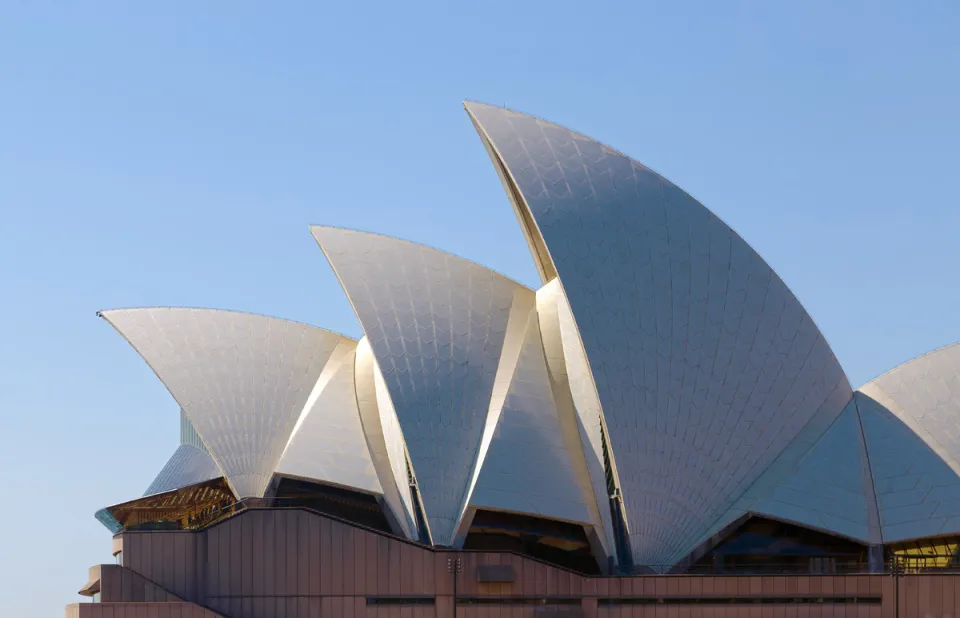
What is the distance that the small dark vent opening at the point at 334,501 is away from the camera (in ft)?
185

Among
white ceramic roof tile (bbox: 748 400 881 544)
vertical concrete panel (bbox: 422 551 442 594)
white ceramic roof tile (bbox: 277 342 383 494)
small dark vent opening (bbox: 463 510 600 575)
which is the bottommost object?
vertical concrete panel (bbox: 422 551 442 594)

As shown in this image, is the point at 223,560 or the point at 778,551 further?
the point at 778,551

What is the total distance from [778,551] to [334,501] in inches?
613

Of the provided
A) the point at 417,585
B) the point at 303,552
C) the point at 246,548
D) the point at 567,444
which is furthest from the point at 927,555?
the point at 246,548

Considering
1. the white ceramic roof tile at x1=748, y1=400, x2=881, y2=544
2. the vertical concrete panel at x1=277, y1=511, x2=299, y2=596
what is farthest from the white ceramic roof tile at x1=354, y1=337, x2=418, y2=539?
the white ceramic roof tile at x1=748, y1=400, x2=881, y2=544

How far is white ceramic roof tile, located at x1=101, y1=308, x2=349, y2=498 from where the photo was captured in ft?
187

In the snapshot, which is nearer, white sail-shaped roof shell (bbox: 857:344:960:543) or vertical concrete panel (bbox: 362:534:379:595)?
vertical concrete panel (bbox: 362:534:379:595)

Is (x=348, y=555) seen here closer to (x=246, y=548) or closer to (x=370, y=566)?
(x=370, y=566)

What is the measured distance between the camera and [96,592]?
54375 millimetres

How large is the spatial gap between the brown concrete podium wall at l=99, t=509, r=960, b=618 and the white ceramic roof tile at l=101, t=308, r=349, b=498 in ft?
12.2

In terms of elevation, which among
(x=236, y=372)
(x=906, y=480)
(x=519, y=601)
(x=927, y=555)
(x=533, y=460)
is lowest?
Result: (x=519, y=601)

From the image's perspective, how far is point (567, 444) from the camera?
55.2m

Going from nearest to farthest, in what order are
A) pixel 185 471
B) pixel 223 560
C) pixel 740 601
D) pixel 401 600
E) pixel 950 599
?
1. pixel 950 599
2. pixel 401 600
3. pixel 740 601
4. pixel 223 560
5. pixel 185 471

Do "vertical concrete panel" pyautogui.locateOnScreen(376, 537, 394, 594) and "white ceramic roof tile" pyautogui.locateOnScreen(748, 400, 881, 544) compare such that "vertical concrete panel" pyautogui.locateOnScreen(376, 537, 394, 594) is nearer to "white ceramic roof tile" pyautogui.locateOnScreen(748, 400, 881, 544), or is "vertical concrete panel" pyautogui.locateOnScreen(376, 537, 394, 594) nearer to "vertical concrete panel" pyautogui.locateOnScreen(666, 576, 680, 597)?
"vertical concrete panel" pyautogui.locateOnScreen(666, 576, 680, 597)
